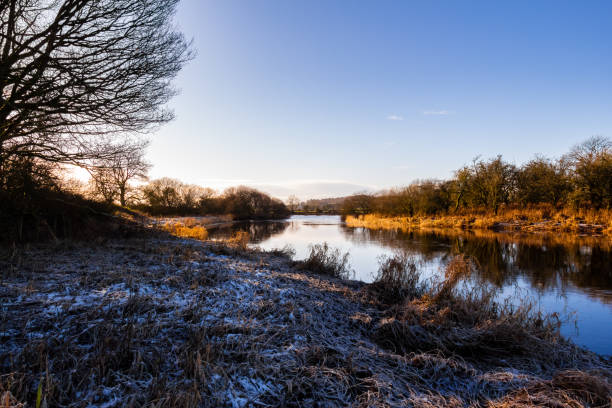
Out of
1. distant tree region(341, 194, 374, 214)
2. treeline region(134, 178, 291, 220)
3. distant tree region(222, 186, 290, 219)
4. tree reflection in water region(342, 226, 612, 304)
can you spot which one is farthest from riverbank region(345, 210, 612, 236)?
treeline region(134, 178, 291, 220)

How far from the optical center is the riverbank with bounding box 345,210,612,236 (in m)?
19.8

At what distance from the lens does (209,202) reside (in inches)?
1762

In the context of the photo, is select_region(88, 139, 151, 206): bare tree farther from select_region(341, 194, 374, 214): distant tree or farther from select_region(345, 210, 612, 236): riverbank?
select_region(341, 194, 374, 214): distant tree

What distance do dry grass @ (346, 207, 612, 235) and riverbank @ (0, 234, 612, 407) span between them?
22.3m

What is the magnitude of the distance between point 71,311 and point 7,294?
3.17 ft

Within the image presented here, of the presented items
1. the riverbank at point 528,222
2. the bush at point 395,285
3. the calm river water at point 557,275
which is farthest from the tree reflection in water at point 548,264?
the riverbank at point 528,222

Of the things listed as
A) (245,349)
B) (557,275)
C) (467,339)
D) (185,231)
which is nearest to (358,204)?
(185,231)

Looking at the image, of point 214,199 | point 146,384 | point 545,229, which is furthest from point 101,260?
point 214,199

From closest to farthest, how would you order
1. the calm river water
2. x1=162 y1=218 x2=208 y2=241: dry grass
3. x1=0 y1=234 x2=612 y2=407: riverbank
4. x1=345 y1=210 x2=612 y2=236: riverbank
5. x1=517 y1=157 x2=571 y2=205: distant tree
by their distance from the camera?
x1=0 y1=234 x2=612 y2=407: riverbank < the calm river water < x1=162 y1=218 x2=208 y2=241: dry grass < x1=345 y1=210 x2=612 y2=236: riverbank < x1=517 y1=157 x2=571 y2=205: distant tree

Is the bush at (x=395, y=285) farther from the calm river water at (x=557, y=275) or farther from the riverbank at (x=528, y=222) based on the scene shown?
the riverbank at (x=528, y=222)

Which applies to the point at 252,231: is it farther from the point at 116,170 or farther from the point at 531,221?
the point at 531,221

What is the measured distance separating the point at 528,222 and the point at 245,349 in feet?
92.0

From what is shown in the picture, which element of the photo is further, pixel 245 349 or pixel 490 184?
pixel 490 184

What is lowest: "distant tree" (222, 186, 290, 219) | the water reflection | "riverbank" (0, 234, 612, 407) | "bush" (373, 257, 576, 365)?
the water reflection
